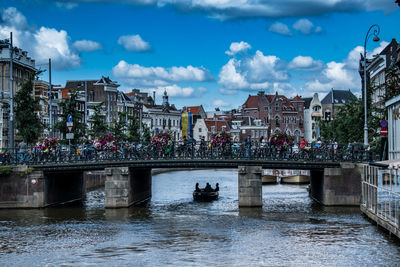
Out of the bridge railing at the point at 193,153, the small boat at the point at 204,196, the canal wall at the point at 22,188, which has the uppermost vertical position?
the bridge railing at the point at 193,153

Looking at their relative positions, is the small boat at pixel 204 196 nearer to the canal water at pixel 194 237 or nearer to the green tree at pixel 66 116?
the canal water at pixel 194 237

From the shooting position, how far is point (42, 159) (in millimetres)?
47125

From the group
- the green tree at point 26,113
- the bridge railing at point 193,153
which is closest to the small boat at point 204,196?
the bridge railing at point 193,153

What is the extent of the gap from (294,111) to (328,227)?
146313 millimetres

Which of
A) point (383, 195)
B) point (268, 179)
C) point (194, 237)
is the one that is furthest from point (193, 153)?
point (268, 179)

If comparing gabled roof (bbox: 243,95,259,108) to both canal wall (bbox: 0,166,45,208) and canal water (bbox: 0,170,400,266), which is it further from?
canal wall (bbox: 0,166,45,208)

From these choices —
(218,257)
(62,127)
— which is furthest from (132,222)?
(62,127)

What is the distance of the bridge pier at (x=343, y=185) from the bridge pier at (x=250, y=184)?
14.5ft

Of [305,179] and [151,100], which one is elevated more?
[151,100]

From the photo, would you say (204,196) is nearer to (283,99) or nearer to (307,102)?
(283,99)

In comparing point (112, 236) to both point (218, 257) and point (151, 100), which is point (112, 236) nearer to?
point (218, 257)

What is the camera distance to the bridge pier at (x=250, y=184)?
150 ft

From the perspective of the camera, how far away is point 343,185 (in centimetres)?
4566

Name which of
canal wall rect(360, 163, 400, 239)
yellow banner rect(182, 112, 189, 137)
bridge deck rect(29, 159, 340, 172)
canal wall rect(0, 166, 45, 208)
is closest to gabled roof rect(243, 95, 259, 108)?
yellow banner rect(182, 112, 189, 137)
